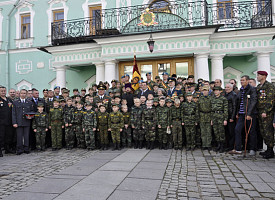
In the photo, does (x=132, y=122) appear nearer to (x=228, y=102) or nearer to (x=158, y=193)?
(x=228, y=102)

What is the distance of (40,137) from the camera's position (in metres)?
6.64

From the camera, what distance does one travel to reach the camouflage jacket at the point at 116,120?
6.34m

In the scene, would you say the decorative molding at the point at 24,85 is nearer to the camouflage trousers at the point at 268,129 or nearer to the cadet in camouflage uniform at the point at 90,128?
the cadet in camouflage uniform at the point at 90,128

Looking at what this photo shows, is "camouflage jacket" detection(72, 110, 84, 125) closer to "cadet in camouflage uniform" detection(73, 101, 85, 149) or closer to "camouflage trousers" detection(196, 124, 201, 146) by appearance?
"cadet in camouflage uniform" detection(73, 101, 85, 149)

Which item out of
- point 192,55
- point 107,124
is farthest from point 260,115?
point 192,55

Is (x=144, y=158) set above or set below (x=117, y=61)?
below

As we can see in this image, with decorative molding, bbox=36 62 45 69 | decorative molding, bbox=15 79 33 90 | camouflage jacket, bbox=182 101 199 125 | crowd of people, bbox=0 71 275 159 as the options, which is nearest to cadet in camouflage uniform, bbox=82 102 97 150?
crowd of people, bbox=0 71 275 159

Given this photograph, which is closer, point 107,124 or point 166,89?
point 107,124

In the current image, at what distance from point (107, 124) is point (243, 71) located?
8845 millimetres

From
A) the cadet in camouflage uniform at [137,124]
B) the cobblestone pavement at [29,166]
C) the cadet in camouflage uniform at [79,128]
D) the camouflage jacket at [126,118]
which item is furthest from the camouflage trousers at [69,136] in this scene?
the cadet in camouflage uniform at [137,124]

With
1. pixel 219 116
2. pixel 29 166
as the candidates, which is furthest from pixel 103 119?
pixel 219 116

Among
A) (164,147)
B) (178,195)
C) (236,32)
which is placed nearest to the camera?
(178,195)

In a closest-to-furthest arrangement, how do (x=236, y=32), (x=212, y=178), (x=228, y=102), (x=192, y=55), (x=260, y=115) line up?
(x=212, y=178)
(x=260, y=115)
(x=228, y=102)
(x=236, y=32)
(x=192, y=55)

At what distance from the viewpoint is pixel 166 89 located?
Result: 759 centimetres
